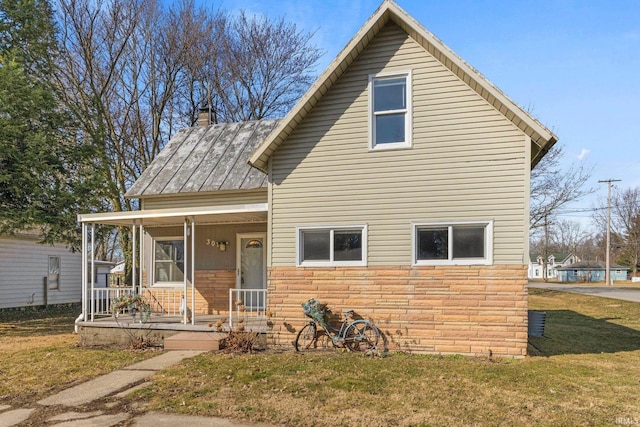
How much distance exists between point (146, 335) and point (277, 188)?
4542mm

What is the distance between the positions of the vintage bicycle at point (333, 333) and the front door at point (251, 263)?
10.0 ft

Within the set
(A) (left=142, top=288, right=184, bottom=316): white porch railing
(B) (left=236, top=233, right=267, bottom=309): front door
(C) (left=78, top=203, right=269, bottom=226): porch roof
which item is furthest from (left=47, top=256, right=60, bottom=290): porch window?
(B) (left=236, top=233, right=267, bottom=309): front door

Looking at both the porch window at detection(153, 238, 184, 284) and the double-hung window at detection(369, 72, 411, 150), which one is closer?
the double-hung window at detection(369, 72, 411, 150)

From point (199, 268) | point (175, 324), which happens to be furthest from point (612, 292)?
point (175, 324)

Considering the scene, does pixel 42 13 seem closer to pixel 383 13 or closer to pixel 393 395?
pixel 383 13

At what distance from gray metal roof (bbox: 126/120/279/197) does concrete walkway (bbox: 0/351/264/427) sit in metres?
5.17

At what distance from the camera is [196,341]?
9.24 m

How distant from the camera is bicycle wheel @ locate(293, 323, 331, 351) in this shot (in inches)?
350

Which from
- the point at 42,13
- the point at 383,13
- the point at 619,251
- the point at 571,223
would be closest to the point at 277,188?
the point at 383,13

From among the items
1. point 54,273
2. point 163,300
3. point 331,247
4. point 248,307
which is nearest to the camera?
point 331,247

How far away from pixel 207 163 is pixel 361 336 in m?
7.03

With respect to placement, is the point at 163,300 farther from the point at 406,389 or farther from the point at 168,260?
the point at 406,389

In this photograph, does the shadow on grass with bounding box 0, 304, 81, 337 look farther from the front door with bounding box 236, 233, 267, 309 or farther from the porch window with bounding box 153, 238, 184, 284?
the front door with bounding box 236, 233, 267, 309

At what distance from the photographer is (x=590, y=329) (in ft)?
42.1
